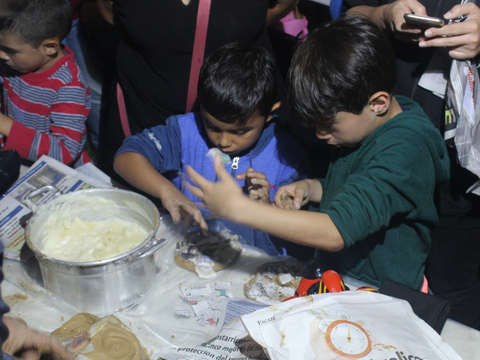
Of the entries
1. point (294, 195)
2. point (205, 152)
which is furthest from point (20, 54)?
point (294, 195)

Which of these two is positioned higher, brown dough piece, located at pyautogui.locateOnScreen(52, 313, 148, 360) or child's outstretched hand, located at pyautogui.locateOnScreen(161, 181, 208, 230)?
child's outstretched hand, located at pyautogui.locateOnScreen(161, 181, 208, 230)

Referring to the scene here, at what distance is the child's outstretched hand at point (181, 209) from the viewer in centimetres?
136

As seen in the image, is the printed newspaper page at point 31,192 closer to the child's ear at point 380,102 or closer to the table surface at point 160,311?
the table surface at point 160,311

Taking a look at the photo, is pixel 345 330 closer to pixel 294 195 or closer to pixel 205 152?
pixel 294 195

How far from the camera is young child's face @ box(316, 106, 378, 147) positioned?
4.21 feet

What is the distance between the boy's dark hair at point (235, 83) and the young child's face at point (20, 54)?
36.9 inches

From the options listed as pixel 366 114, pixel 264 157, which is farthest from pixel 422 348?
pixel 264 157

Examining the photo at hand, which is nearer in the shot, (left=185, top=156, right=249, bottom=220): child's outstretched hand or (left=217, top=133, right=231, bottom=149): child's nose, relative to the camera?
(left=185, top=156, right=249, bottom=220): child's outstretched hand

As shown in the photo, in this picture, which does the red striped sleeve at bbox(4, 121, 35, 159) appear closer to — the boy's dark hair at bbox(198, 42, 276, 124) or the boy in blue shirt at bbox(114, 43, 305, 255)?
the boy in blue shirt at bbox(114, 43, 305, 255)

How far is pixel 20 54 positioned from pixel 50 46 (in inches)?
5.6

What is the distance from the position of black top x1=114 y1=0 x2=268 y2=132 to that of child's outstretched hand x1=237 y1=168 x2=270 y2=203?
1.58 ft

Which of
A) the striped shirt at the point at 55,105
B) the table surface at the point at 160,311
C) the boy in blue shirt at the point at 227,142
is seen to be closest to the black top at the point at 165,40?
the boy in blue shirt at the point at 227,142

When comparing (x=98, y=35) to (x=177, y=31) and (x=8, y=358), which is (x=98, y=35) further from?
(x=8, y=358)

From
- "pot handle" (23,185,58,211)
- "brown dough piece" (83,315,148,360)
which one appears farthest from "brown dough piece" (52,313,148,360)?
"pot handle" (23,185,58,211)
